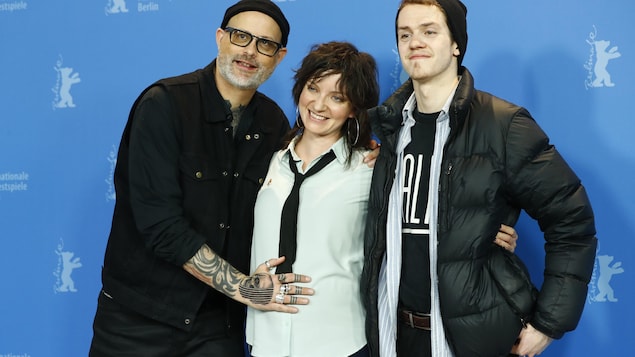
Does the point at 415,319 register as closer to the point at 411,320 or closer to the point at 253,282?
the point at 411,320

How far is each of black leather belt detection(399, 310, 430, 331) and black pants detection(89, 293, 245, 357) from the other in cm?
65

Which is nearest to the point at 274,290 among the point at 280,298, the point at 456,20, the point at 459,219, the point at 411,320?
the point at 280,298

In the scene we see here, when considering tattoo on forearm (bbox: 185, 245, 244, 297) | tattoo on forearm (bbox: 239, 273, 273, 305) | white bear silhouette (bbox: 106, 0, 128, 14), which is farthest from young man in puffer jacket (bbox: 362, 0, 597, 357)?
white bear silhouette (bbox: 106, 0, 128, 14)

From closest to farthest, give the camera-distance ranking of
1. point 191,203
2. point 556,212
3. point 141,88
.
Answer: point 556,212, point 191,203, point 141,88

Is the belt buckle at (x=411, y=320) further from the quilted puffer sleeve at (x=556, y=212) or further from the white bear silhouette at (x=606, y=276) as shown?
the white bear silhouette at (x=606, y=276)

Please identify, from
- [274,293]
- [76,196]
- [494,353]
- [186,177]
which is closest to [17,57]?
[76,196]

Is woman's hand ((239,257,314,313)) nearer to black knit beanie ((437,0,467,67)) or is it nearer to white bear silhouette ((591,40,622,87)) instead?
black knit beanie ((437,0,467,67))

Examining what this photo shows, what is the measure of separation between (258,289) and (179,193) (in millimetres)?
381

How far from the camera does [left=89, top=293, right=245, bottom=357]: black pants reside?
2.06 metres

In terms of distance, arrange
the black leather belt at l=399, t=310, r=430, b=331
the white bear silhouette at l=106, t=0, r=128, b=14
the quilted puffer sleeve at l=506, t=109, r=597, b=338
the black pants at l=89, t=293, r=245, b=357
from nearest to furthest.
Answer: the quilted puffer sleeve at l=506, t=109, r=597, b=338, the black leather belt at l=399, t=310, r=430, b=331, the black pants at l=89, t=293, r=245, b=357, the white bear silhouette at l=106, t=0, r=128, b=14

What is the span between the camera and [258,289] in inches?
74.9

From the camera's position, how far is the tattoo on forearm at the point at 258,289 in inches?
74.1

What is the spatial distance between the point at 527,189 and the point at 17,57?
224 centimetres

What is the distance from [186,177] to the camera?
6.63 feet
